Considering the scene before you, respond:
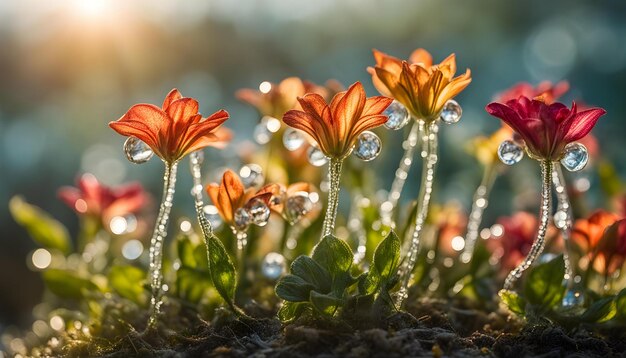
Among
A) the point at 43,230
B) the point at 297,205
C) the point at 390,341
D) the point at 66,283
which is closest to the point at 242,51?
the point at 43,230

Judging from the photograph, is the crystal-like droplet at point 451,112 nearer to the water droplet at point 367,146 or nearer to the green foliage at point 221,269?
the water droplet at point 367,146

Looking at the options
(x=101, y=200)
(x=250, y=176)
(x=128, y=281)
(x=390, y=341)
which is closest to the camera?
(x=390, y=341)

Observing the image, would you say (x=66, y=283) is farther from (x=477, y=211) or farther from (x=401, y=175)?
Result: (x=477, y=211)

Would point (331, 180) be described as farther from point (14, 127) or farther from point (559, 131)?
point (14, 127)

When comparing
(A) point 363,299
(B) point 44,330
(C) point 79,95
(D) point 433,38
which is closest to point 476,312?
(A) point 363,299

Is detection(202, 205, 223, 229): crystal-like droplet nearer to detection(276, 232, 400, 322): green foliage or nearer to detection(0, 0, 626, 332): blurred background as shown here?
detection(276, 232, 400, 322): green foliage
